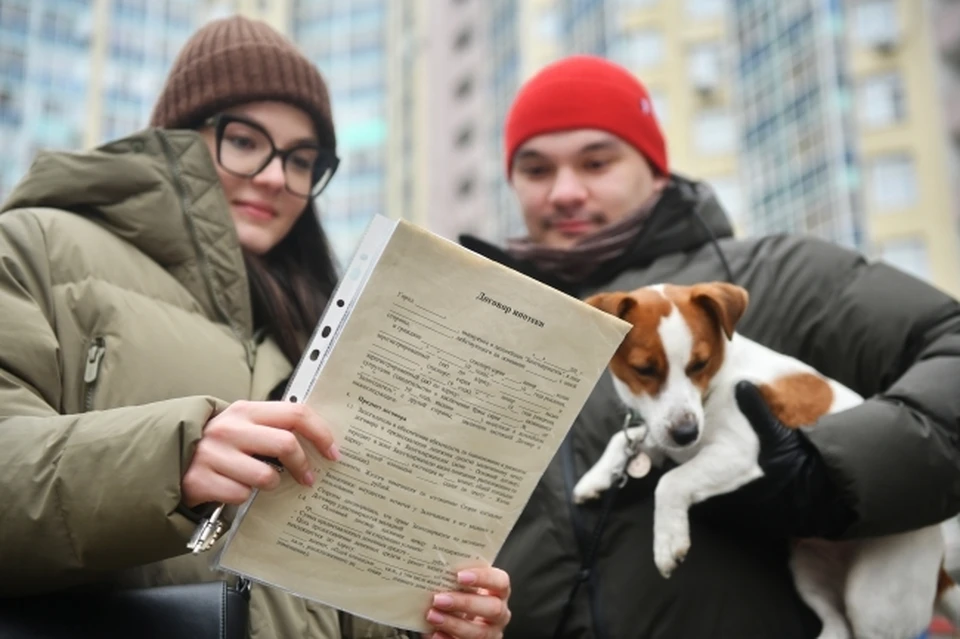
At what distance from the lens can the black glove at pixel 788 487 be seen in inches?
89.7

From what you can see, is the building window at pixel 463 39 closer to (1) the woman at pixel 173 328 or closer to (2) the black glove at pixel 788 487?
(1) the woman at pixel 173 328

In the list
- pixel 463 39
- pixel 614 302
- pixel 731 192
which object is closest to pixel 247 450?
pixel 614 302

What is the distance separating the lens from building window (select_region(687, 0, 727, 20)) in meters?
32.8

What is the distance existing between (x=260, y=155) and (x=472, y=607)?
4.60ft

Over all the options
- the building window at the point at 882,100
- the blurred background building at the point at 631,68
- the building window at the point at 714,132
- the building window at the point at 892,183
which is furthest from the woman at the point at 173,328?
the building window at the point at 714,132

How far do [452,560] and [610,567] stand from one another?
73 cm

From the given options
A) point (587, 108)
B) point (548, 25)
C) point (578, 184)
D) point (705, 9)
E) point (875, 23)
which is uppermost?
point (705, 9)

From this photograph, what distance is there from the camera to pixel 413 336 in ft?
5.60

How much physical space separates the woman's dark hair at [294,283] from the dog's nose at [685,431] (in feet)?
3.17

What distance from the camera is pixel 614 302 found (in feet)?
7.93

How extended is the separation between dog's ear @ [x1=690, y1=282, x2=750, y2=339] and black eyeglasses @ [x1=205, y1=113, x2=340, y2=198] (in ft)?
3.63

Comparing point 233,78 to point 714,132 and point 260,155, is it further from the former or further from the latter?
point 714,132

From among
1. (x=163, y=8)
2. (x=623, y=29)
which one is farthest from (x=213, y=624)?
(x=163, y=8)

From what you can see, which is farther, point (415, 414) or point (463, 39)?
point (463, 39)
